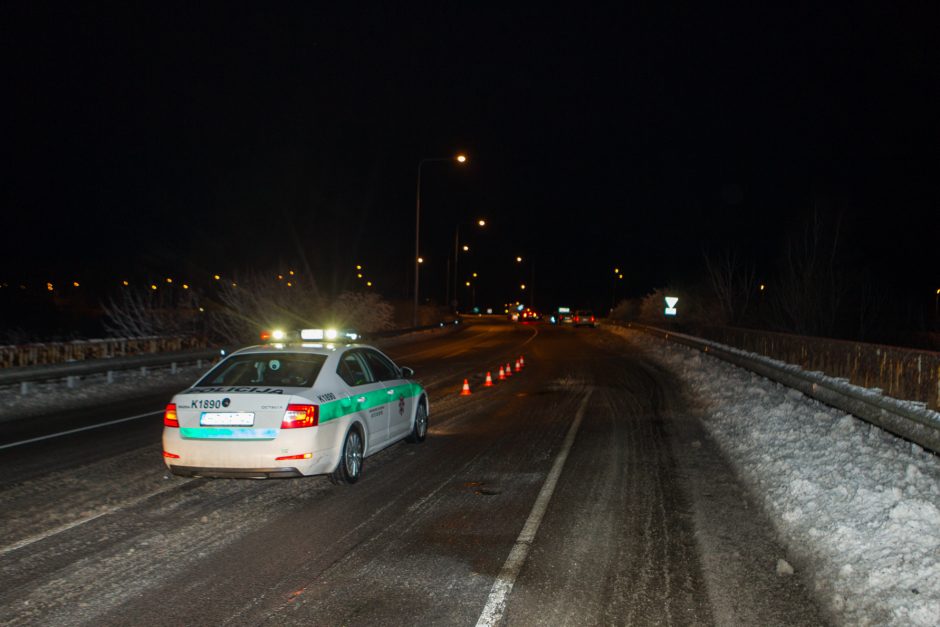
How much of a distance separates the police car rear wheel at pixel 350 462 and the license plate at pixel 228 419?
105 cm

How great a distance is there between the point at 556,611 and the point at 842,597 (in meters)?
1.89

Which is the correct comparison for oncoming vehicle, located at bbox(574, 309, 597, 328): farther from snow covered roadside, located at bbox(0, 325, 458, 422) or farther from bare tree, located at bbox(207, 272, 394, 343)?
snow covered roadside, located at bbox(0, 325, 458, 422)

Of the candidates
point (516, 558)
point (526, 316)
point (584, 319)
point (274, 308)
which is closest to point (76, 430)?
point (516, 558)

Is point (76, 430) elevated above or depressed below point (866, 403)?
below

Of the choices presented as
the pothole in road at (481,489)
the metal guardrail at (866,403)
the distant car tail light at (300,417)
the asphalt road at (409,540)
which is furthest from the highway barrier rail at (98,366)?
the metal guardrail at (866,403)

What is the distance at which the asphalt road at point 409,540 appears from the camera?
15.3 ft

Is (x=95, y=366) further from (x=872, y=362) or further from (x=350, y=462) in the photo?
(x=872, y=362)

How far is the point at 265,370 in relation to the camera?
8.26 m

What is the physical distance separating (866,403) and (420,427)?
252 inches

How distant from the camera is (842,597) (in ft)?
15.9

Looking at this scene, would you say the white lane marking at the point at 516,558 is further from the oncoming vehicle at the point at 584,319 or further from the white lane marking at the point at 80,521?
the oncoming vehicle at the point at 584,319

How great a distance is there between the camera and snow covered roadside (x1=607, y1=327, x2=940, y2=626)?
189 inches

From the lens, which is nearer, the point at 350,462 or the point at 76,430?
the point at 350,462

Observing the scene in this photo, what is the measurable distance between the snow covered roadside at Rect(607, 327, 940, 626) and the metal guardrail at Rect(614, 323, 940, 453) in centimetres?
18
